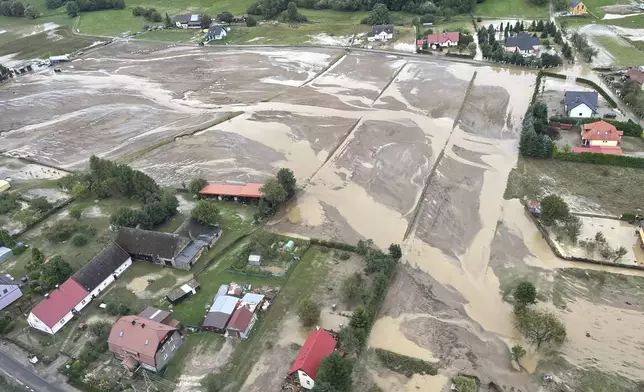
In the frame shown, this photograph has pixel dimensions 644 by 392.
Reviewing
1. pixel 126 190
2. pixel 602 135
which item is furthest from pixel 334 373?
pixel 602 135

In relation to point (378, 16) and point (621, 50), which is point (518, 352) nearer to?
point (621, 50)

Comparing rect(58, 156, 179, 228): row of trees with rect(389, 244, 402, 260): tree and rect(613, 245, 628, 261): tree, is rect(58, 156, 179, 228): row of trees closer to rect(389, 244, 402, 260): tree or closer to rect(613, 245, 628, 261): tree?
rect(389, 244, 402, 260): tree

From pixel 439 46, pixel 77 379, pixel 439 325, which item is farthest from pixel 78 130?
pixel 439 46

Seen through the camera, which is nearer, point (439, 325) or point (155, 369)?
point (155, 369)

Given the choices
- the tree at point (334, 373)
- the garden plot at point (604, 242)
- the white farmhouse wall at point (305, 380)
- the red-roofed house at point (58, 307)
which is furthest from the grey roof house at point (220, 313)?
the garden plot at point (604, 242)

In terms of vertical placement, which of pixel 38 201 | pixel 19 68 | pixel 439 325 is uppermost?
pixel 19 68

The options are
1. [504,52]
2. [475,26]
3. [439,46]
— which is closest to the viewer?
[504,52]

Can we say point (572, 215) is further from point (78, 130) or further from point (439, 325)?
point (78, 130)

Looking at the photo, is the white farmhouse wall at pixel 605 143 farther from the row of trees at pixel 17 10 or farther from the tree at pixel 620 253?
the row of trees at pixel 17 10

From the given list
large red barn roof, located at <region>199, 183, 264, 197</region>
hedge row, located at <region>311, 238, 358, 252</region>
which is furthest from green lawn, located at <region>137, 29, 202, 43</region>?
hedge row, located at <region>311, 238, 358, 252</region>
